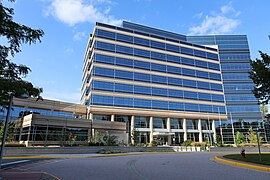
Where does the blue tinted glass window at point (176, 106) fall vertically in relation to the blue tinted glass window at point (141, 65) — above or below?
below

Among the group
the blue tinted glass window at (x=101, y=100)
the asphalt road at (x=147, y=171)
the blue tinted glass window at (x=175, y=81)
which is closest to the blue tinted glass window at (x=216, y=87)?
the blue tinted glass window at (x=175, y=81)

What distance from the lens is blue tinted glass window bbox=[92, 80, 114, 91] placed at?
4962cm

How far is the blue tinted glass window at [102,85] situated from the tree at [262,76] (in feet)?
114

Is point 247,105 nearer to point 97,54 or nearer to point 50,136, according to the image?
point 97,54

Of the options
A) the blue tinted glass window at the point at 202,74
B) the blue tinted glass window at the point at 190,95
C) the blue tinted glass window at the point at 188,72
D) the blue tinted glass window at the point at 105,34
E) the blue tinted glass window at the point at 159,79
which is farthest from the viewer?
the blue tinted glass window at the point at 202,74

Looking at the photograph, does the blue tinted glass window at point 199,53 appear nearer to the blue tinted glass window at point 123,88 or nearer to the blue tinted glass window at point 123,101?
the blue tinted glass window at point 123,88

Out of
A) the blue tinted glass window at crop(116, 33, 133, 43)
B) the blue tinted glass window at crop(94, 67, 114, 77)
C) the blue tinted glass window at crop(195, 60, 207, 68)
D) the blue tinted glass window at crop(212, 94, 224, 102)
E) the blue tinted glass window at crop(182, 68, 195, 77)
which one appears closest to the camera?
Result: the blue tinted glass window at crop(94, 67, 114, 77)

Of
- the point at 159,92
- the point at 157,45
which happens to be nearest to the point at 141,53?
the point at 157,45

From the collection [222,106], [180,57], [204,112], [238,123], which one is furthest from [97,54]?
[238,123]

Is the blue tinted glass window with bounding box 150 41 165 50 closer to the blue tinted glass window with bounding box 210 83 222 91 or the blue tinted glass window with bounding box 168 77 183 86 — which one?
the blue tinted glass window with bounding box 168 77 183 86

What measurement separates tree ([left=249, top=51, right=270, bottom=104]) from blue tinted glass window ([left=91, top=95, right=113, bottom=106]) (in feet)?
112

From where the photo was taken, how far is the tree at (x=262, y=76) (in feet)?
65.1

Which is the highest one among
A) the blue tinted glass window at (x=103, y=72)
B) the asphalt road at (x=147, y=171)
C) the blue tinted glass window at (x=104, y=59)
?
the blue tinted glass window at (x=104, y=59)

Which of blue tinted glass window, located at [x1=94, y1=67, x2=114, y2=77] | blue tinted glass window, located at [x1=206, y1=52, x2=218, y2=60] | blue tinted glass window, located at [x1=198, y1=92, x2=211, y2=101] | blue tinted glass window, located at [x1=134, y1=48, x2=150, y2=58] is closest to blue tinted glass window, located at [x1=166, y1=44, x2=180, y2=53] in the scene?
blue tinted glass window, located at [x1=134, y1=48, x2=150, y2=58]
